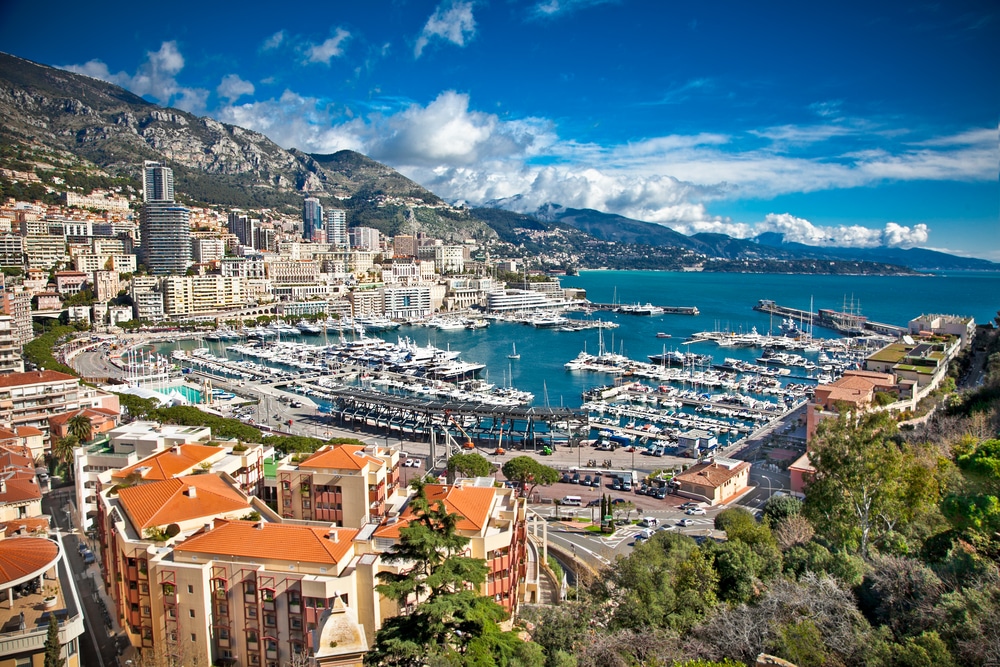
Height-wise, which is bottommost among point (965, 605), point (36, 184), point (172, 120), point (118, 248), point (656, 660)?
point (656, 660)

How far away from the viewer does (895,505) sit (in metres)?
8.66

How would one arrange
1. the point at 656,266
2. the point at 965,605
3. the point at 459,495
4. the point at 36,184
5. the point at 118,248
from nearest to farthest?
the point at 965,605 → the point at 459,495 → the point at 118,248 → the point at 36,184 → the point at 656,266

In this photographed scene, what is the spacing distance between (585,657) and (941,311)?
77.0m

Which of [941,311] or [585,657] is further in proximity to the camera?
[941,311]

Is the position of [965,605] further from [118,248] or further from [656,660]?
[118,248]

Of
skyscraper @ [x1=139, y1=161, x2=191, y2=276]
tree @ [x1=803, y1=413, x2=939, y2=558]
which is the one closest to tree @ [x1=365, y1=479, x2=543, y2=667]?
tree @ [x1=803, y1=413, x2=939, y2=558]

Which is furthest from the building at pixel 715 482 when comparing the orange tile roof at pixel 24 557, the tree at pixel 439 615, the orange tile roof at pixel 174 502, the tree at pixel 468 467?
the orange tile roof at pixel 24 557

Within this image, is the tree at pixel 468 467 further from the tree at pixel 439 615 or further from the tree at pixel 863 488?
the tree at pixel 439 615

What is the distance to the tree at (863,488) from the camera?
28.1 ft

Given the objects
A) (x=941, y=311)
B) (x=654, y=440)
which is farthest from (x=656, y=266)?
(x=654, y=440)

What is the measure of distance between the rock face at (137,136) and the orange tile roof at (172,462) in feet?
240

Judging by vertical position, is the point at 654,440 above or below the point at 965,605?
below

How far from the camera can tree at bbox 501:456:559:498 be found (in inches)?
635

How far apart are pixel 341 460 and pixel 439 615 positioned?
262 inches
